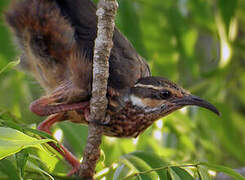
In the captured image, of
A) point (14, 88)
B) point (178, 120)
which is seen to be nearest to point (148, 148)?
point (178, 120)

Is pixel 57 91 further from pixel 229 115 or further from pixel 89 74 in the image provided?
pixel 229 115

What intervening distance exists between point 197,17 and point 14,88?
214 cm

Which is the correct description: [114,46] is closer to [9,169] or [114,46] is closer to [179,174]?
[179,174]

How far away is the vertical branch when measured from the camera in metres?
2.49

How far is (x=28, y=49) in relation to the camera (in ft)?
11.8

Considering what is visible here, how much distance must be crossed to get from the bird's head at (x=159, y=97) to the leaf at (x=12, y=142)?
52.5 inches

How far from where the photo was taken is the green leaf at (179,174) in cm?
263

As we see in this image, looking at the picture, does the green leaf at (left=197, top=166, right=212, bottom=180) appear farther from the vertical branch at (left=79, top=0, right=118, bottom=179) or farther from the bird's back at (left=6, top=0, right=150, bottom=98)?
the bird's back at (left=6, top=0, right=150, bottom=98)

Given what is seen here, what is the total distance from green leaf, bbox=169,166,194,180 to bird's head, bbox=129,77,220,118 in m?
0.72

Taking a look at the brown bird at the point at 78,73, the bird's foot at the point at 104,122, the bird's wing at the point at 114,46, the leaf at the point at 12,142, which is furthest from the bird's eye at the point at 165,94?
the leaf at the point at 12,142

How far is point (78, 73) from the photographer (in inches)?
133

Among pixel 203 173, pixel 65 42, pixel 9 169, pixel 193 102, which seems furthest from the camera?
pixel 65 42

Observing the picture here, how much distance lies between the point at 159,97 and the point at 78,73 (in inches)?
22.6

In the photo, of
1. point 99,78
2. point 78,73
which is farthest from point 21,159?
point 78,73
